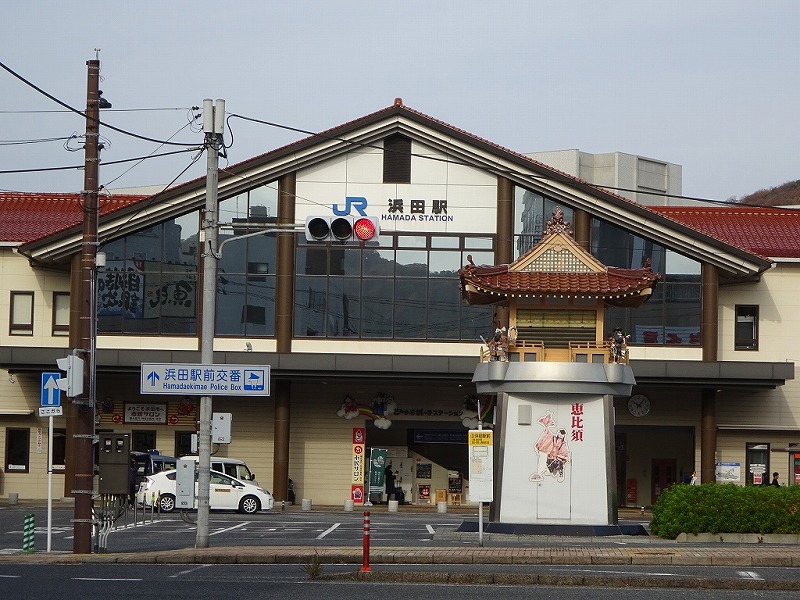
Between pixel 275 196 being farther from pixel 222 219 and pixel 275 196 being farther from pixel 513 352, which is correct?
pixel 513 352

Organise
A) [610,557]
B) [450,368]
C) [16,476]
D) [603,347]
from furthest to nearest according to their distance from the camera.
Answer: [16,476], [450,368], [603,347], [610,557]

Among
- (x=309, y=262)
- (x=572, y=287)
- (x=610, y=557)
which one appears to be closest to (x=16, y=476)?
(x=309, y=262)

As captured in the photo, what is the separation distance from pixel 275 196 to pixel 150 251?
4855 millimetres

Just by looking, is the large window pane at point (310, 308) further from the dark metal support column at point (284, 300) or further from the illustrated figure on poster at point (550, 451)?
the illustrated figure on poster at point (550, 451)

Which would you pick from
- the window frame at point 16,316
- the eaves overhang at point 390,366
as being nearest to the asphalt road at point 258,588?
the eaves overhang at point 390,366

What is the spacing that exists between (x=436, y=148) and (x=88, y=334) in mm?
22307

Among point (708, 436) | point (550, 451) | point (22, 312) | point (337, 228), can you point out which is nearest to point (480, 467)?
point (550, 451)

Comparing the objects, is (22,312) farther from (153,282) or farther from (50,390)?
(50,390)

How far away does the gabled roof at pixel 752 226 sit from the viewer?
4678 centimetres

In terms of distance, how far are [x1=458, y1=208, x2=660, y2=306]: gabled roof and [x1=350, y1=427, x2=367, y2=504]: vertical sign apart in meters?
14.1

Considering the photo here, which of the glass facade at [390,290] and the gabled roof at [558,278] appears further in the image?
the glass facade at [390,290]

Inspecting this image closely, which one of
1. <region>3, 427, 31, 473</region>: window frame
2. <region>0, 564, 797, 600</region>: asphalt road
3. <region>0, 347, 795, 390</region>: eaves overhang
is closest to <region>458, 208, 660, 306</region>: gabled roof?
<region>0, 347, 795, 390</region>: eaves overhang

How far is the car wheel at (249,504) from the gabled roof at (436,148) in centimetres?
1073

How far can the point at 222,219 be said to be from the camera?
44312 mm
